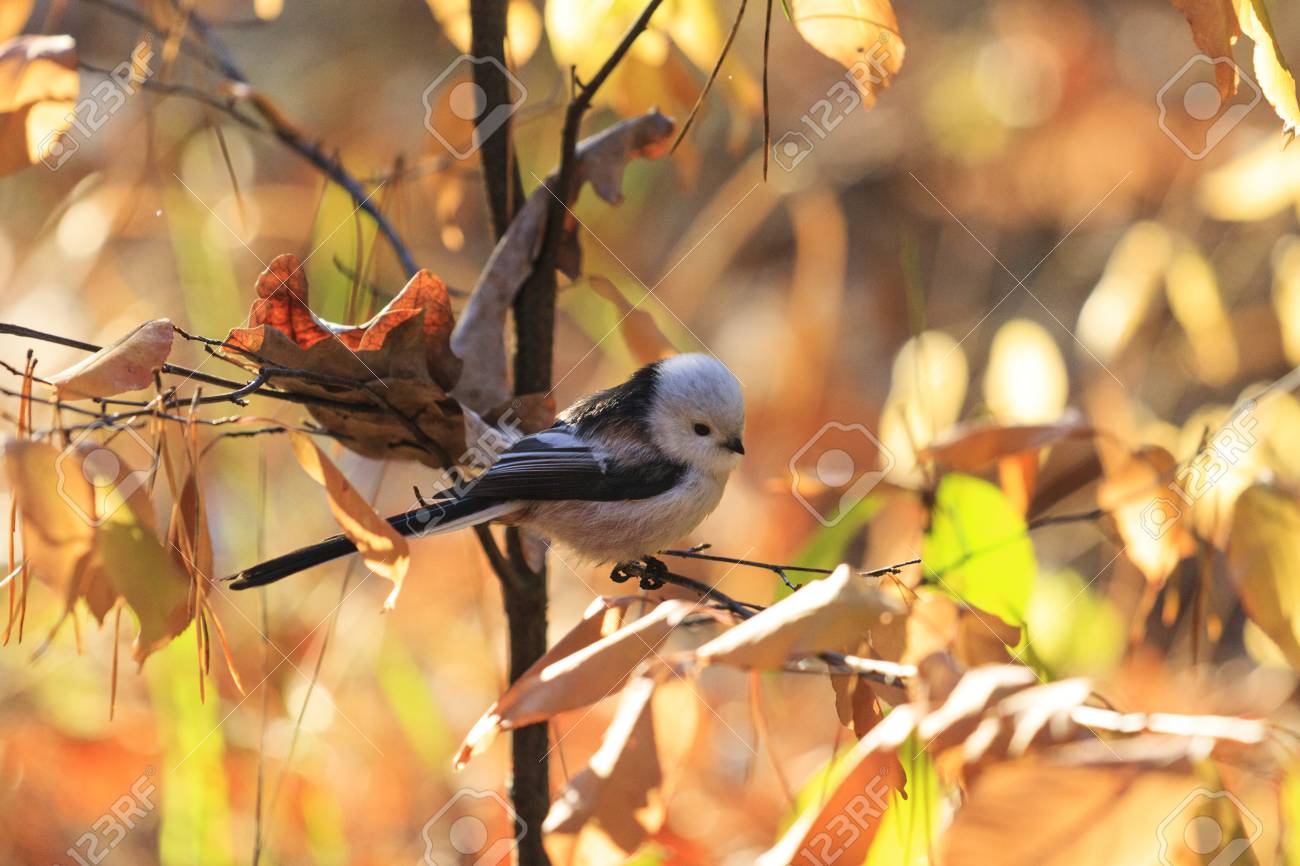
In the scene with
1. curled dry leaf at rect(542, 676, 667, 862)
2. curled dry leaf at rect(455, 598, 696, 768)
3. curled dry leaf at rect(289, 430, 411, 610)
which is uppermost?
curled dry leaf at rect(289, 430, 411, 610)

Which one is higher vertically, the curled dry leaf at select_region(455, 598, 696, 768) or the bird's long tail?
the bird's long tail

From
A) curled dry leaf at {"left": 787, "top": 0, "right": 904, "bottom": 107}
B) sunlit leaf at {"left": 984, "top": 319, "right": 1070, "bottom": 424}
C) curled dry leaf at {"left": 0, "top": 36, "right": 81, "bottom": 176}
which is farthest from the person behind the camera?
sunlit leaf at {"left": 984, "top": 319, "right": 1070, "bottom": 424}

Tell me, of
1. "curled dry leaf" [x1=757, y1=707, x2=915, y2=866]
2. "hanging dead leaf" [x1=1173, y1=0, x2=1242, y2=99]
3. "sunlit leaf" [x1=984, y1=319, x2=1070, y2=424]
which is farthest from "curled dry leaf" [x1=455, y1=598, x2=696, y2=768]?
"sunlit leaf" [x1=984, y1=319, x2=1070, y2=424]

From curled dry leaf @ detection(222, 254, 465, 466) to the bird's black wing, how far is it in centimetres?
9

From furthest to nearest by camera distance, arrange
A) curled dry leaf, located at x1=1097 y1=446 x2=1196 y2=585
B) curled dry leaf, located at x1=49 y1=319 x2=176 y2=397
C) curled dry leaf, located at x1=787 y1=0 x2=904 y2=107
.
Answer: curled dry leaf, located at x1=1097 y1=446 x2=1196 y2=585
curled dry leaf, located at x1=787 y1=0 x2=904 y2=107
curled dry leaf, located at x1=49 y1=319 x2=176 y2=397

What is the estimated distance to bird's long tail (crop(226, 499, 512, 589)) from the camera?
36.1 inches

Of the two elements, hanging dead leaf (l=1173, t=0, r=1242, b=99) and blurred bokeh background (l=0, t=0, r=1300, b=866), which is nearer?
hanging dead leaf (l=1173, t=0, r=1242, b=99)

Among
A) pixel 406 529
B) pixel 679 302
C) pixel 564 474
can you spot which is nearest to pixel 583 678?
pixel 406 529

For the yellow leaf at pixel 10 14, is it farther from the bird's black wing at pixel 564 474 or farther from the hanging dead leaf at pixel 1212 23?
the hanging dead leaf at pixel 1212 23

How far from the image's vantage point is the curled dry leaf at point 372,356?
2.74 ft

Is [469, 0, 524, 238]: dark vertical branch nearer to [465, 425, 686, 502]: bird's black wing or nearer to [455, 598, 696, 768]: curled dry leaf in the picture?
[465, 425, 686, 502]: bird's black wing

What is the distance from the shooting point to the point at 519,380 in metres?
1.19

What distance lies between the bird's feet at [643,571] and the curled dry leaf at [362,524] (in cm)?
65

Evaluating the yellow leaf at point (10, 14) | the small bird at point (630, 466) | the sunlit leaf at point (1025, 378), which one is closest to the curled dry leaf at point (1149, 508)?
the sunlit leaf at point (1025, 378)
